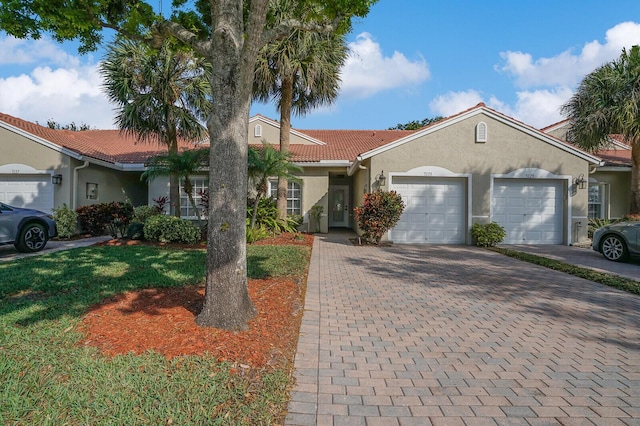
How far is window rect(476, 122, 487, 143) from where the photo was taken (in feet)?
40.0

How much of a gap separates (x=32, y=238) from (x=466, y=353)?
11.3 meters

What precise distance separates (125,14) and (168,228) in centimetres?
717

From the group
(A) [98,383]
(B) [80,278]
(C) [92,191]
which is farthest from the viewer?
(C) [92,191]

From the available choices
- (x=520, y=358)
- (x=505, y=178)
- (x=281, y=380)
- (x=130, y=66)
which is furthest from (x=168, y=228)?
(x=505, y=178)

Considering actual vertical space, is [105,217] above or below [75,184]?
below

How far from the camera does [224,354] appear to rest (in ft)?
11.0

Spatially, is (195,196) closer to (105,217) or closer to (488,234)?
(105,217)

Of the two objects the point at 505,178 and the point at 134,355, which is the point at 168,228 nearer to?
the point at 134,355

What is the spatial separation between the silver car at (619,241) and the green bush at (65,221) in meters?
16.9

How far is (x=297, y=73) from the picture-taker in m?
12.9

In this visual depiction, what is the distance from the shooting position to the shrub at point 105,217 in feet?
43.1

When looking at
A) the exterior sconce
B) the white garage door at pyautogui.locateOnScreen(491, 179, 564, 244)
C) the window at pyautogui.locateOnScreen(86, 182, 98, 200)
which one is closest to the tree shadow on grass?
the window at pyautogui.locateOnScreen(86, 182, 98, 200)

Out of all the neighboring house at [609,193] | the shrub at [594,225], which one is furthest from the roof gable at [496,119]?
the neighboring house at [609,193]

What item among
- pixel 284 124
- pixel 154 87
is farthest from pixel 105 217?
pixel 284 124
